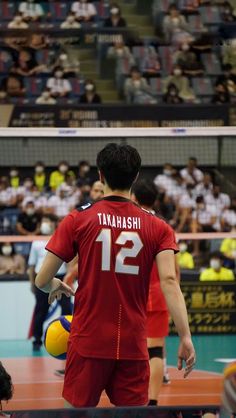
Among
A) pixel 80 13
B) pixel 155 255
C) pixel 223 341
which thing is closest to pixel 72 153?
pixel 80 13

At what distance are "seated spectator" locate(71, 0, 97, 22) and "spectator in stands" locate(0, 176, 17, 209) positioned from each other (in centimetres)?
611

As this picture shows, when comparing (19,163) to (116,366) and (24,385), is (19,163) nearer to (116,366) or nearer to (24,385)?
(24,385)

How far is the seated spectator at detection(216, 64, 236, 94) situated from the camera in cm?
2280

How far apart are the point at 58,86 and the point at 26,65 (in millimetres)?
948

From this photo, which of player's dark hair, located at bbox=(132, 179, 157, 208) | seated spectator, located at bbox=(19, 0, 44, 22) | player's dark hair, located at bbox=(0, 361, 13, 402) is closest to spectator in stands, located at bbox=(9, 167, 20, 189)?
seated spectator, located at bbox=(19, 0, 44, 22)

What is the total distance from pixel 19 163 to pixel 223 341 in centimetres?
627

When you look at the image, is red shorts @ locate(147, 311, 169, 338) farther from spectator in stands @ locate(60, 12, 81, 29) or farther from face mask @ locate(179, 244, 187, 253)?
spectator in stands @ locate(60, 12, 81, 29)

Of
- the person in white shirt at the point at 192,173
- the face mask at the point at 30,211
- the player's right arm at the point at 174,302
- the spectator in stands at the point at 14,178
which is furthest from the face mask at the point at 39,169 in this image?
the player's right arm at the point at 174,302

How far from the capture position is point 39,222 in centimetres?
1784

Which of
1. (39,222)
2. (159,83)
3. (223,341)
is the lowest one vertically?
(223,341)

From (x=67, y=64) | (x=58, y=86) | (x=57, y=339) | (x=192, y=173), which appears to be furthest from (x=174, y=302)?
(x=67, y=64)

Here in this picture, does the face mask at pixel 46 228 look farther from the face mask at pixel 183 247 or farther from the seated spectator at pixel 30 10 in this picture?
the seated spectator at pixel 30 10

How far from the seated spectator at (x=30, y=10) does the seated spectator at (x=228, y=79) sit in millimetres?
4292

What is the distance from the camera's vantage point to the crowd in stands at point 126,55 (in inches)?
886
